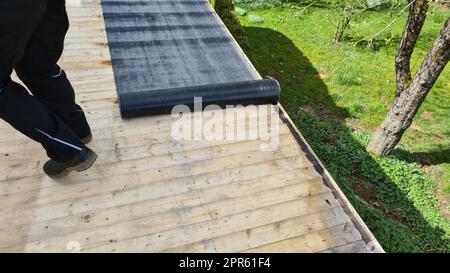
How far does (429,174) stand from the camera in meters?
7.36

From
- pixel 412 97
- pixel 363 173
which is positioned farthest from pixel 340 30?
pixel 363 173

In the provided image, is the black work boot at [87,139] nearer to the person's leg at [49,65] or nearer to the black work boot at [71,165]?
the person's leg at [49,65]

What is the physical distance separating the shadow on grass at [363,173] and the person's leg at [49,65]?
15.6 ft

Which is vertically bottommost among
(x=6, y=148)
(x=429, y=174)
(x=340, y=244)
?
(x=429, y=174)

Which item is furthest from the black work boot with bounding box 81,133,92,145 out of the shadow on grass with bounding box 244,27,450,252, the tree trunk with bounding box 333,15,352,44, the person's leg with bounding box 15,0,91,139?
the tree trunk with bounding box 333,15,352,44

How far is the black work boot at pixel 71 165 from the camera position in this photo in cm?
313

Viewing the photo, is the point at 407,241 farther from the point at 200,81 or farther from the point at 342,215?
the point at 200,81

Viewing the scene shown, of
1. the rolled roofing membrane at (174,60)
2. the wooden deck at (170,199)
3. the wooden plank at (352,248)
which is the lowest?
the wooden plank at (352,248)

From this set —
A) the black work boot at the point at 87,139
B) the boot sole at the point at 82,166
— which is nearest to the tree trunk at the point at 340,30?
the black work boot at the point at 87,139

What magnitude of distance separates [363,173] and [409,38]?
2652mm

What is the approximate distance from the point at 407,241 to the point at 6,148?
220 inches

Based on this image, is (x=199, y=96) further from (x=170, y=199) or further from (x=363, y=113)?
(x=363, y=113)

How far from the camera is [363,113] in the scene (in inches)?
352
